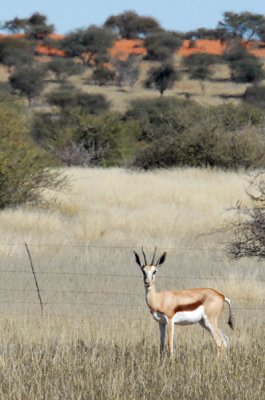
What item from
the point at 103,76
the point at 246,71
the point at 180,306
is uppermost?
the point at 180,306

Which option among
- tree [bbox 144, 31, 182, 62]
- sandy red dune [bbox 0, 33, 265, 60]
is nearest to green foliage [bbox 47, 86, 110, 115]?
sandy red dune [bbox 0, 33, 265, 60]

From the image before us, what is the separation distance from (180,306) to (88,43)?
95.3 m

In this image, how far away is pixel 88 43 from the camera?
104125mm

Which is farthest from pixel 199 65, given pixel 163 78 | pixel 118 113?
pixel 118 113

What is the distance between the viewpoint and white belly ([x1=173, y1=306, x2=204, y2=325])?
34.4 feet

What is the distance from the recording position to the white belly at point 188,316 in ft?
34.4

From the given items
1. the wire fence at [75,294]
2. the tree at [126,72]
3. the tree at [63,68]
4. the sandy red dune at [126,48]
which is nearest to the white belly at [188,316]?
the wire fence at [75,294]

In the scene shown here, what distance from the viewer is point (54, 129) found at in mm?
53562

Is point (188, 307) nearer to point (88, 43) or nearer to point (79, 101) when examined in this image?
point (79, 101)

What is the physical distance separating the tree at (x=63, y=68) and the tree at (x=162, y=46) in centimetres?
1049

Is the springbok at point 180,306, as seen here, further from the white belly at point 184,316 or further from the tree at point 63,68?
the tree at point 63,68

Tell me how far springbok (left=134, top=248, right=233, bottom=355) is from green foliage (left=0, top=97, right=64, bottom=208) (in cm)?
1669

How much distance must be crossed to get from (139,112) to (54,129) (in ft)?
36.8

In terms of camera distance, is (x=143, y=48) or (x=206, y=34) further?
(x=206, y=34)
